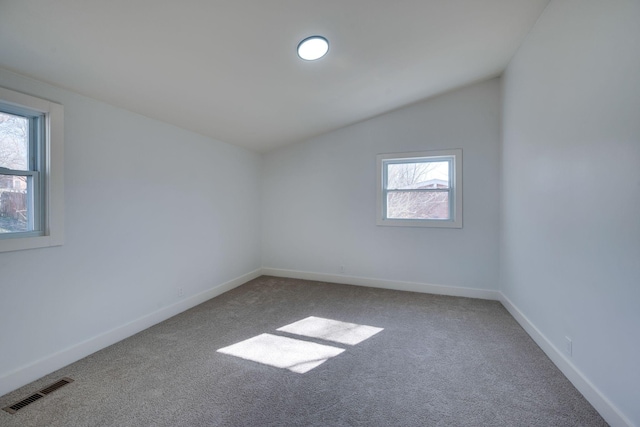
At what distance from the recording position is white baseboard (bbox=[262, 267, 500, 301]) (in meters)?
3.76

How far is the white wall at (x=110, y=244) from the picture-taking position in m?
2.00

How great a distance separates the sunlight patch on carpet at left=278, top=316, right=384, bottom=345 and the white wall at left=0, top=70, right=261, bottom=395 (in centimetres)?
147

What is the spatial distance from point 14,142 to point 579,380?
430cm

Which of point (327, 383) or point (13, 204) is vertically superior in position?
point (13, 204)

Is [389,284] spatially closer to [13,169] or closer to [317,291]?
[317,291]

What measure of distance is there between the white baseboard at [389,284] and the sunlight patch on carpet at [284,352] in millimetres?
1936

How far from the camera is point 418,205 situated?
4.10m

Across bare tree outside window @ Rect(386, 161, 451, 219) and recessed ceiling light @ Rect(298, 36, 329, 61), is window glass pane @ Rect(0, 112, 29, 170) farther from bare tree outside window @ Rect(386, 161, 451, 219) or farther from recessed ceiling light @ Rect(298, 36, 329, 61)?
bare tree outside window @ Rect(386, 161, 451, 219)

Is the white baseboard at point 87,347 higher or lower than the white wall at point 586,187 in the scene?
lower

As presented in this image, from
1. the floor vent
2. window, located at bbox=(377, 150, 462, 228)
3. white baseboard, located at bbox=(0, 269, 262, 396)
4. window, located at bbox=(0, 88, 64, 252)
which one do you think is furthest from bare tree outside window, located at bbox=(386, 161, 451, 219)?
the floor vent

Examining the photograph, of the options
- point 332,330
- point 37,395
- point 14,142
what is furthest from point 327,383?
point 14,142

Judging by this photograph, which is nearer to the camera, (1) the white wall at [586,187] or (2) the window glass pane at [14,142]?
(1) the white wall at [586,187]

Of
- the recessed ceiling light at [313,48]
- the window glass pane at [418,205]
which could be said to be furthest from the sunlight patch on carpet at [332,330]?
the recessed ceiling light at [313,48]

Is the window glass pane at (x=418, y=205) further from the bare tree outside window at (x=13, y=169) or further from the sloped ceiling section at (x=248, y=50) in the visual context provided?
the bare tree outside window at (x=13, y=169)
